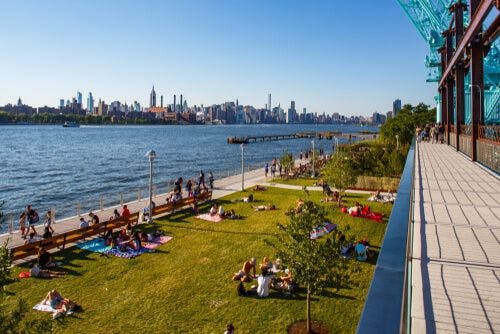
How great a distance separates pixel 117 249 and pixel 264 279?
6842 millimetres

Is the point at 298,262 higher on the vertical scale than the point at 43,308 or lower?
higher

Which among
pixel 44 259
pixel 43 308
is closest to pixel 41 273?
pixel 44 259

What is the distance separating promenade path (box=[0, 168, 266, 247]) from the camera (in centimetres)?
1852

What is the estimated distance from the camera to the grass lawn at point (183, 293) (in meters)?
10.6

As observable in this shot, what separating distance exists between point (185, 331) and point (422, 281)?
704 centimetres

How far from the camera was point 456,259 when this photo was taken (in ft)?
18.0

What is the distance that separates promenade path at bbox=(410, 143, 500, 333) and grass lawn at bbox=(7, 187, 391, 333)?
397 cm

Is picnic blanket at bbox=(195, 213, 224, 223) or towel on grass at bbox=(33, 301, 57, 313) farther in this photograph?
picnic blanket at bbox=(195, 213, 224, 223)

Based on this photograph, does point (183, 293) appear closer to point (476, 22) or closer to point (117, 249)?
point (117, 249)

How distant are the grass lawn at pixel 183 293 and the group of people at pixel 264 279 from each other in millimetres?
253

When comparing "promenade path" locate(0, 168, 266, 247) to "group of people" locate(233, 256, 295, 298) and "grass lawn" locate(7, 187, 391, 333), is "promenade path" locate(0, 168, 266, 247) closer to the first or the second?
"grass lawn" locate(7, 187, 391, 333)

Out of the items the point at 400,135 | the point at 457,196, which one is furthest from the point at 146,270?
the point at 400,135

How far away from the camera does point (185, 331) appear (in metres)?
10.2

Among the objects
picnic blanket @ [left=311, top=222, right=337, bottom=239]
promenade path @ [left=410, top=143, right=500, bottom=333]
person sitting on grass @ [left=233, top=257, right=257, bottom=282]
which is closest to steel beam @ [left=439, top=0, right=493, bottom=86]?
promenade path @ [left=410, top=143, right=500, bottom=333]
